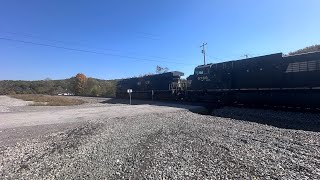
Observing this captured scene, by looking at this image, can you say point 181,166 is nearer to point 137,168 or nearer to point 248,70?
point 137,168

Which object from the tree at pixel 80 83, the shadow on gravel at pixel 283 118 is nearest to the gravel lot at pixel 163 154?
the shadow on gravel at pixel 283 118

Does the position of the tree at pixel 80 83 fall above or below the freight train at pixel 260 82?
above

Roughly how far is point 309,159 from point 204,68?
55.4 feet

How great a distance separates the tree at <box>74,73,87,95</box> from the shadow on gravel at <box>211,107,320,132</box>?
209ft

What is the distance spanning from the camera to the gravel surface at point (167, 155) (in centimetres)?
551

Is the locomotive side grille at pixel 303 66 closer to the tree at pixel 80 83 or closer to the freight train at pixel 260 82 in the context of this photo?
the freight train at pixel 260 82

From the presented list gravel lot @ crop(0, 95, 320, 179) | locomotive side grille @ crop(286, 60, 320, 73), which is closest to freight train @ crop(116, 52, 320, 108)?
locomotive side grille @ crop(286, 60, 320, 73)

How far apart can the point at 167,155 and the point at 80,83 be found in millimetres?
75463

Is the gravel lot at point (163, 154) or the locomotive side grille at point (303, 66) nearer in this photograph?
the gravel lot at point (163, 154)

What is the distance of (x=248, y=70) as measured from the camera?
18375mm

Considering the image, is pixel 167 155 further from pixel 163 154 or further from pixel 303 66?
pixel 303 66

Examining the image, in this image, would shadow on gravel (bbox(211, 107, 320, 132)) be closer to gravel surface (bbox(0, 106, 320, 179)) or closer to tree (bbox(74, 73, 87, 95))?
gravel surface (bbox(0, 106, 320, 179))

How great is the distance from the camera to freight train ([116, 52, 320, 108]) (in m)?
14.5

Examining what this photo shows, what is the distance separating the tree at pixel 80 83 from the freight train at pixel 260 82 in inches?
2130
